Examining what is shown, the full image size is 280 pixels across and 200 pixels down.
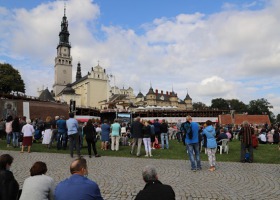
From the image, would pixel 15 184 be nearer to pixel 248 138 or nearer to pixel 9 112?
pixel 248 138

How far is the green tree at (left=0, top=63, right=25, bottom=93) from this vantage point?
63500 millimetres

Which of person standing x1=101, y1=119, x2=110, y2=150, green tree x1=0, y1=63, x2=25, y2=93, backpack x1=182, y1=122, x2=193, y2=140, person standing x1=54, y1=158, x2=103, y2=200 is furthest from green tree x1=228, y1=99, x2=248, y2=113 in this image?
person standing x1=54, y1=158, x2=103, y2=200

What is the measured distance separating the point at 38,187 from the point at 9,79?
66041 millimetres

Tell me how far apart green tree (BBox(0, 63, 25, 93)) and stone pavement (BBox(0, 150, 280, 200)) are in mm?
57197

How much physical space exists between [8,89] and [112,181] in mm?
65029

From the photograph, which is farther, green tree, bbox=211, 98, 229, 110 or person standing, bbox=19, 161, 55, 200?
green tree, bbox=211, 98, 229, 110

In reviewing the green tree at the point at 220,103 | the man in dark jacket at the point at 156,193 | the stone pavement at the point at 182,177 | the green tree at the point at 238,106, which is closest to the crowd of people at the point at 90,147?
the man in dark jacket at the point at 156,193

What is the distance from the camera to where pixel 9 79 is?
6375cm

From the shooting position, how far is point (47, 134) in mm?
16312

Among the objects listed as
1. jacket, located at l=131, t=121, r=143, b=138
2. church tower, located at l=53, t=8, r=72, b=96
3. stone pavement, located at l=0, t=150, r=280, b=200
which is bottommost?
stone pavement, located at l=0, t=150, r=280, b=200

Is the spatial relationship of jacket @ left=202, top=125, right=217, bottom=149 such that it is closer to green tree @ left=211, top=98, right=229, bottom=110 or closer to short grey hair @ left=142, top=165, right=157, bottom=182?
short grey hair @ left=142, top=165, right=157, bottom=182

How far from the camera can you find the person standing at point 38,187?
402cm

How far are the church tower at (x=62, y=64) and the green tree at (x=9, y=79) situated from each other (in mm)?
47014

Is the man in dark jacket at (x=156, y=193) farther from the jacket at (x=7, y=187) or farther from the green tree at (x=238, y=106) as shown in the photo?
the green tree at (x=238, y=106)
